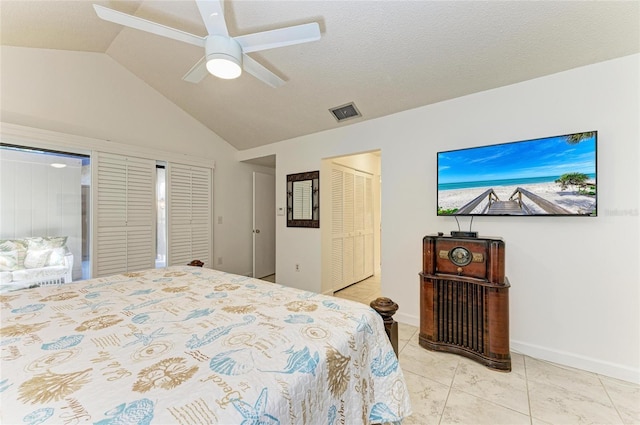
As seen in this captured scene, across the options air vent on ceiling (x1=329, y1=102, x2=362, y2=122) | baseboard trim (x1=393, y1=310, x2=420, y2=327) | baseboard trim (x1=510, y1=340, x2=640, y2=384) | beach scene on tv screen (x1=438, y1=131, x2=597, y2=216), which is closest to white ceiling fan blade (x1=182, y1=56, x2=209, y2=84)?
air vent on ceiling (x1=329, y1=102, x2=362, y2=122)

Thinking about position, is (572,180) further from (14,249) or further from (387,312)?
(14,249)

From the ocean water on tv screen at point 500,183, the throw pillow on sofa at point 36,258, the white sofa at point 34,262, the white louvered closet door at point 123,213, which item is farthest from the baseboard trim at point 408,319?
the throw pillow on sofa at point 36,258

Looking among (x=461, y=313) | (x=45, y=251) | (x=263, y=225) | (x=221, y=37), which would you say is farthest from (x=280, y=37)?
(x=263, y=225)

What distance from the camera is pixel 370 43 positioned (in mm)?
2098

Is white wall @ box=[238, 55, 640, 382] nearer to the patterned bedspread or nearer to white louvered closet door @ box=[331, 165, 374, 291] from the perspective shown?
white louvered closet door @ box=[331, 165, 374, 291]

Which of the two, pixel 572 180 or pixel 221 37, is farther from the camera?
pixel 572 180

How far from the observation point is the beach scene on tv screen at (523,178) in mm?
1922

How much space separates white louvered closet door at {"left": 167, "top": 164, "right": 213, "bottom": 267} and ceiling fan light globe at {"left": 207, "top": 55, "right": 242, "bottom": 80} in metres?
2.42

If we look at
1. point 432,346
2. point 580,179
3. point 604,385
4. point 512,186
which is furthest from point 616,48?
point 432,346

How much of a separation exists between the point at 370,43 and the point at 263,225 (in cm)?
358

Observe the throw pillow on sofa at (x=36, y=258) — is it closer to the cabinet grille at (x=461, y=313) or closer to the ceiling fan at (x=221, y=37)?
the ceiling fan at (x=221, y=37)

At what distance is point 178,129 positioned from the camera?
3.73 m

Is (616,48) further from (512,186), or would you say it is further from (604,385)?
(604,385)

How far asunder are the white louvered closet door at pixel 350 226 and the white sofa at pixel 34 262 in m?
3.21
